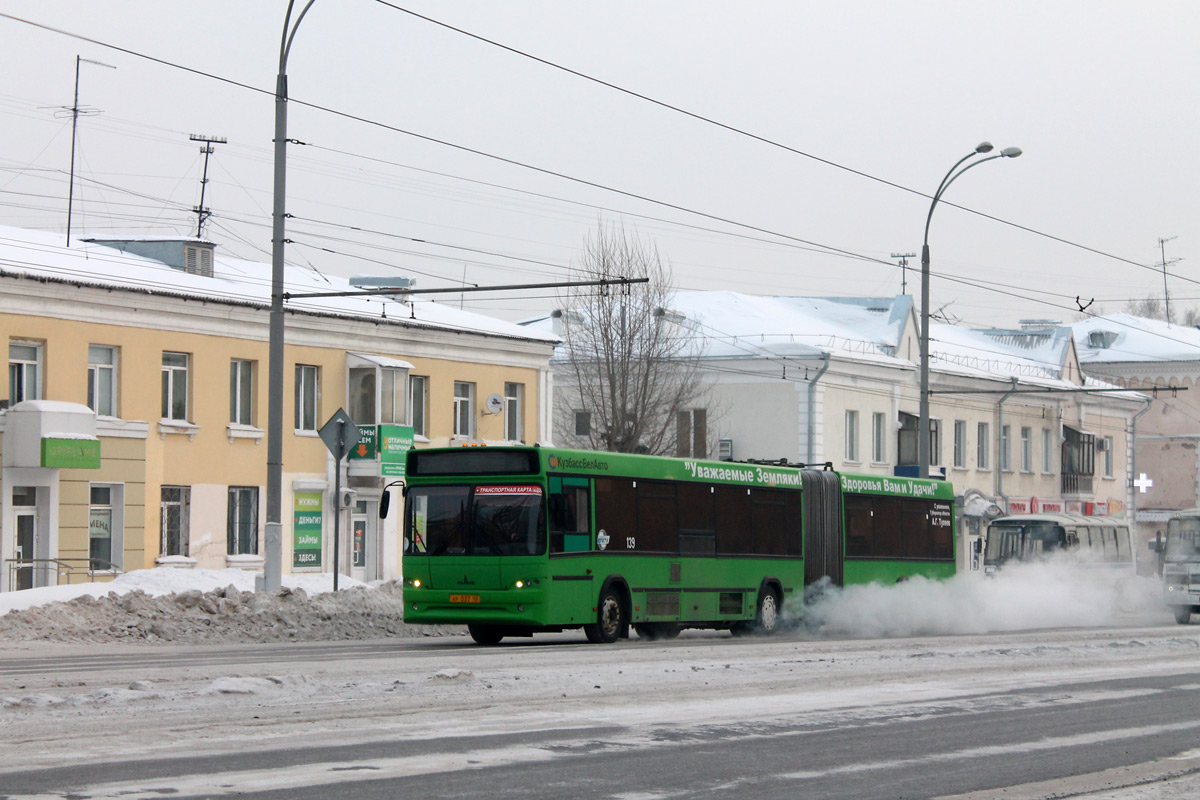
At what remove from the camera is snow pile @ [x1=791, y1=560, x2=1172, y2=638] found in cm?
2733

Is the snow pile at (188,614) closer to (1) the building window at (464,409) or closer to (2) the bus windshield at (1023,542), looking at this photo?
(1) the building window at (464,409)

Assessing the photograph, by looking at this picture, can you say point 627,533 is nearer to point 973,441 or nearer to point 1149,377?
point 973,441

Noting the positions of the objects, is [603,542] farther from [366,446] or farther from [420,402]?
[420,402]

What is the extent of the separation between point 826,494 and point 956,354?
117ft

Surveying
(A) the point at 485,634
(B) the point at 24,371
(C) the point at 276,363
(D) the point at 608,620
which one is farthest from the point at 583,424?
(D) the point at 608,620

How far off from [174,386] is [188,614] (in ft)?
39.8

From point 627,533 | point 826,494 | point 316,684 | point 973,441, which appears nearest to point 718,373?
point 973,441

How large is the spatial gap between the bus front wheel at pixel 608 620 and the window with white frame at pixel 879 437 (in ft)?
108

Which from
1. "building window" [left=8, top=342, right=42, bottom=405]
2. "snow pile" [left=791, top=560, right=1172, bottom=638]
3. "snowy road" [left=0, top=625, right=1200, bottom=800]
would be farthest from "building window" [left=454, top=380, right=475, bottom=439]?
"snowy road" [left=0, top=625, right=1200, bottom=800]

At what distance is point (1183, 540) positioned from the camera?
35031mm

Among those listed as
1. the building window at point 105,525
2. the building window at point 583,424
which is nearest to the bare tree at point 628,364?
the building window at point 583,424

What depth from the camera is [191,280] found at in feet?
120

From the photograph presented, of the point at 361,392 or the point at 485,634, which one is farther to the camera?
the point at 361,392

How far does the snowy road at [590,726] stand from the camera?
9180mm
